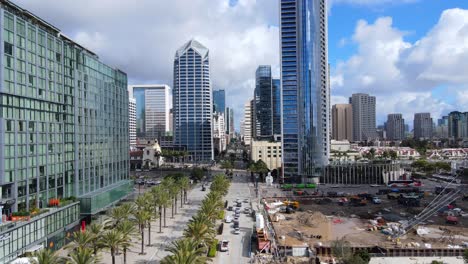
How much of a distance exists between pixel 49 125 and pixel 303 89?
106 m

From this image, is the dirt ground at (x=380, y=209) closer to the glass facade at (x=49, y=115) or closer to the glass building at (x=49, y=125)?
the glass building at (x=49, y=125)

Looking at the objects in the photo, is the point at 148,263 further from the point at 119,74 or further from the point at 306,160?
the point at 306,160

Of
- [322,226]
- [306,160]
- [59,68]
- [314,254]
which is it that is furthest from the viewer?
[306,160]

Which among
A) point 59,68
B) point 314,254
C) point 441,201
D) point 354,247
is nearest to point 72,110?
point 59,68

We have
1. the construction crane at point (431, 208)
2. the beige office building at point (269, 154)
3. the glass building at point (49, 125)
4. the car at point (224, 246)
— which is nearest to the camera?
the glass building at point (49, 125)

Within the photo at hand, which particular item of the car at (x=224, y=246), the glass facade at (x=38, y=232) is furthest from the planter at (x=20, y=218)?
the car at (x=224, y=246)

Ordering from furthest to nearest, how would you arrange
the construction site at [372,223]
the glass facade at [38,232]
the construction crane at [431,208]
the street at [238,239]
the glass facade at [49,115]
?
the construction crane at [431,208]
the construction site at [372,223]
the street at [238,239]
the glass facade at [49,115]
the glass facade at [38,232]

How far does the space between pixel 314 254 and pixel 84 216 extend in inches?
1535

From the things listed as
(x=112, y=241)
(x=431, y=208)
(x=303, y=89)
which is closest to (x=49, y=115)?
(x=112, y=241)

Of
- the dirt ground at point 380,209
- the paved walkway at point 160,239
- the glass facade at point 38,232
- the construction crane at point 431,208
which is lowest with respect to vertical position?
the dirt ground at point 380,209

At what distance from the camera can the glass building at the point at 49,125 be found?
51.7m

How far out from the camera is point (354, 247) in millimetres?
62188

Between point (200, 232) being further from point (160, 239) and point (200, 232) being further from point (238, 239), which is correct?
point (238, 239)

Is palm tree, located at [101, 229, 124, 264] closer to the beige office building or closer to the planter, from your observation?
the planter
